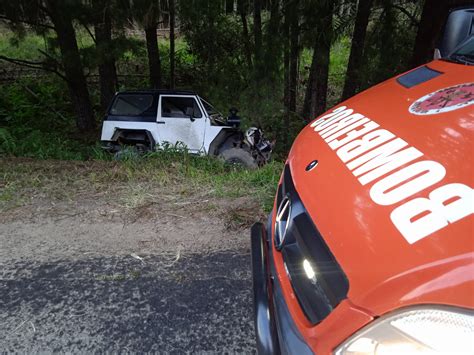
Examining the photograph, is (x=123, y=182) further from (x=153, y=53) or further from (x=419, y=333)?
(x=153, y=53)

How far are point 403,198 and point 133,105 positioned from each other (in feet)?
25.9

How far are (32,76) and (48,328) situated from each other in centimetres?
1500

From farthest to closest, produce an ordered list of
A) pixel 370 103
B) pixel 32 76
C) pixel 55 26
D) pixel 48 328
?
pixel 32 76, pixel 55 26, pixel 48 328, pixel 370 103

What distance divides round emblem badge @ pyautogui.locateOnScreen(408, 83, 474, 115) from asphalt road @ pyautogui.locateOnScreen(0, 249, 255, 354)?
4.69ft

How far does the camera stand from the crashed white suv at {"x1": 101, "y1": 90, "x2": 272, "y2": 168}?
816 centimetres

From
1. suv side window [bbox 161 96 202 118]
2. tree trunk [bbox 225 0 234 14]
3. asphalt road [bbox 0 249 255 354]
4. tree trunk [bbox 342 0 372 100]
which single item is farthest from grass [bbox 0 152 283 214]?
tree trunk [bbox 225 0 234 14]

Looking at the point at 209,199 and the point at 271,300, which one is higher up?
the point at 271,300

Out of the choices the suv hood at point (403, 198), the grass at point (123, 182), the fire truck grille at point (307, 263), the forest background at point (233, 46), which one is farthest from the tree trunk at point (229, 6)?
the fire truck grille at point (307, 263)

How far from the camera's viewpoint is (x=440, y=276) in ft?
3.22

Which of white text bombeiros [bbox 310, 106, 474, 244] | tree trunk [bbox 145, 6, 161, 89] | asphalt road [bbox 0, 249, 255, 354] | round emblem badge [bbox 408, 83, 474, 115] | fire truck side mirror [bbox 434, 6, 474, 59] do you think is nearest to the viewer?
white text bombeiros [bbox 310, 106, 474, 244]

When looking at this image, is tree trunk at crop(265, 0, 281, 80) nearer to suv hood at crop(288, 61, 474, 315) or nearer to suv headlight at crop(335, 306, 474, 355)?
suv hood at crop(288, 61, 474, 315)

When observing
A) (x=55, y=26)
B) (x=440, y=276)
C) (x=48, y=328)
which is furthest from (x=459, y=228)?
(x=55, y=26)

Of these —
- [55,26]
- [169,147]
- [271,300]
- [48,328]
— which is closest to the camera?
[271,300]

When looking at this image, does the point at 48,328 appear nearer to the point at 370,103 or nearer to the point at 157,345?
the point at 157,345
